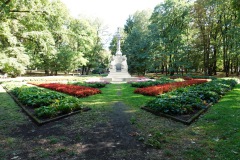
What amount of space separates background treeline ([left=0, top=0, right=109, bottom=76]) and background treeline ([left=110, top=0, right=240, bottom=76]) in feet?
39.1

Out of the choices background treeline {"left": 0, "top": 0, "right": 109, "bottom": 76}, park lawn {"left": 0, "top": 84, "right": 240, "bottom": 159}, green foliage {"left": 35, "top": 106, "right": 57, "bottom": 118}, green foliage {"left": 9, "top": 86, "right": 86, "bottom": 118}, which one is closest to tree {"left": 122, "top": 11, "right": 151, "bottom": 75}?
background treeline {"left": 0, "top": 0, "right": 109, "bottom": 76}

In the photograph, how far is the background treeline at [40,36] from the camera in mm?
12935

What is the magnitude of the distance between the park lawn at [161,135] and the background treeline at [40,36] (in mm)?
6315

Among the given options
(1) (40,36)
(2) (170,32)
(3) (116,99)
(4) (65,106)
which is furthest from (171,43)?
(4) (65,106)

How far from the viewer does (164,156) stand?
3.74m

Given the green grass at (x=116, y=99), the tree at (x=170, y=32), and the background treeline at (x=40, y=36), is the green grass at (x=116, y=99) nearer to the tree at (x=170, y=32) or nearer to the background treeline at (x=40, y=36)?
the background treeline at (x=40, y=36)

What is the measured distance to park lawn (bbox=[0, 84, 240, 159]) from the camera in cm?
390

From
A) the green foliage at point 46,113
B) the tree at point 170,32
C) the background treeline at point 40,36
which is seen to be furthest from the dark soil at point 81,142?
the tree at point 170,32

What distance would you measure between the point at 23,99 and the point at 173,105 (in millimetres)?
7451

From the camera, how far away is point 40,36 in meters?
17.0

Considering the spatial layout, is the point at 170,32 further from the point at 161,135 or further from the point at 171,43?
the point at 161,135

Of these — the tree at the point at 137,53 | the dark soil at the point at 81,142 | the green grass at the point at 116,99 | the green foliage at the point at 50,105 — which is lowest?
the dark soil at the point at 81,142

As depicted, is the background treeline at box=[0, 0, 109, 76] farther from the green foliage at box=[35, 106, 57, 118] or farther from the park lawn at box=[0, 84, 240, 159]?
the park lawn at box=[0, 84, 240, 159]

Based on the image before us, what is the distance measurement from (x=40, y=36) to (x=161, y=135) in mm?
16584
